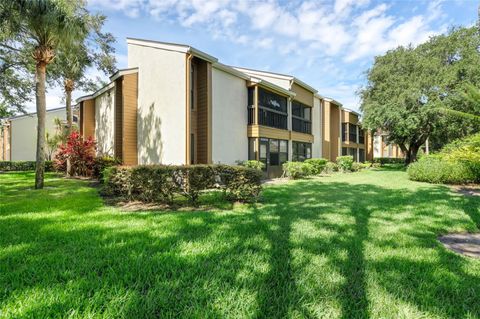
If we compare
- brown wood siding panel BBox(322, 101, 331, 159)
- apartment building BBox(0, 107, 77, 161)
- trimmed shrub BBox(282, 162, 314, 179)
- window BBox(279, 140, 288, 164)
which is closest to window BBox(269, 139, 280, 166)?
window BBox(279, 140, 288, 164)

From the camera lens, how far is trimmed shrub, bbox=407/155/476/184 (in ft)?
41.9

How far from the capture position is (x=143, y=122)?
13.9 metres

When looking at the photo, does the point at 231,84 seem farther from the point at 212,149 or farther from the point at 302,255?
the point at 302,255

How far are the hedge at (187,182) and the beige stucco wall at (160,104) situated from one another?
13.7ft

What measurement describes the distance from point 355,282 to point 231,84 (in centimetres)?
1325

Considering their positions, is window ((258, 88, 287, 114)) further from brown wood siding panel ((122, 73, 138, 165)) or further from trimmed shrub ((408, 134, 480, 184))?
trimmed shrub ((408, 134, 480, 184))

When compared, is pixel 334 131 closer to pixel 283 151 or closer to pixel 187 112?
pixel 283 151

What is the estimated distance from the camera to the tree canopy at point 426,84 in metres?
21.1

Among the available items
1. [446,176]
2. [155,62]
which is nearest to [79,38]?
[155,62]

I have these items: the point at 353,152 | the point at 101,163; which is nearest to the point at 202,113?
the point at 101,163

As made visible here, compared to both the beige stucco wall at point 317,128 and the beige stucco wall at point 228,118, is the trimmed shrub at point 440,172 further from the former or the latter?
the beige stucco wall at point 228,118

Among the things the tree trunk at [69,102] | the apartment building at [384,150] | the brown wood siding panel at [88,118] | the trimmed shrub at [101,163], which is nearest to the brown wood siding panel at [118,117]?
the trimmed shrub at [101,163]

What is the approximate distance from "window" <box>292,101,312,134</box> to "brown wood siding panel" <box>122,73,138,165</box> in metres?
12.5

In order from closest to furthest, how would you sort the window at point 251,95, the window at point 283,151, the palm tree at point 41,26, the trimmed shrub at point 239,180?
the trimmed shrub at point 239,180 → the palm tree at point 41,26 → the window at point 251,95 → the window at point 283,151
